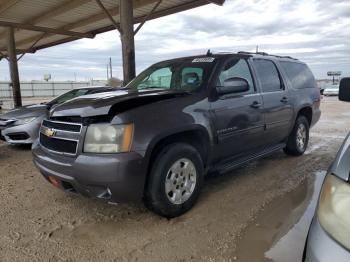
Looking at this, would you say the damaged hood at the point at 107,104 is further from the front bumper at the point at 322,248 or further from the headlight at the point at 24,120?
the headlight at the point at 24,120

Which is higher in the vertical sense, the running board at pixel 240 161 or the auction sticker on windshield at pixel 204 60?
the auction sticker on windshield at pixel 204 60

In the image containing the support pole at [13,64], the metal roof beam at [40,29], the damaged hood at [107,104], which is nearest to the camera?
the damaged hood at [107,104]

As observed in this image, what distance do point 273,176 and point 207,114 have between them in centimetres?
187

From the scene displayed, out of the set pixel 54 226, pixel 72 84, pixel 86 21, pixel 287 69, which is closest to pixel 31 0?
pixel 86 21

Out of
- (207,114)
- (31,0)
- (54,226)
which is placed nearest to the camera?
(54,226)

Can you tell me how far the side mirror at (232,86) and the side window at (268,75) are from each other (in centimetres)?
78

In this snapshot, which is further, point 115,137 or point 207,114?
point 207,114

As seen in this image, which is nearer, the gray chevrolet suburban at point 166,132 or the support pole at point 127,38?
the gray chevrolet suburban at point 166,132

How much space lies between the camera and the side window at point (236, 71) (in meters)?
4.21

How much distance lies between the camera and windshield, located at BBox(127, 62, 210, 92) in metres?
4.16

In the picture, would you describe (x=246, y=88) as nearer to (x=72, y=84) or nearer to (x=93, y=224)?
(x=93, y=224)

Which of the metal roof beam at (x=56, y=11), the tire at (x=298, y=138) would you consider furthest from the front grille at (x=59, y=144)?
the metal roof beam at (x=56, y=11)

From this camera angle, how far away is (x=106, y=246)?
3033 mm

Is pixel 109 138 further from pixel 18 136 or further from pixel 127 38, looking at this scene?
pixel 127 38
